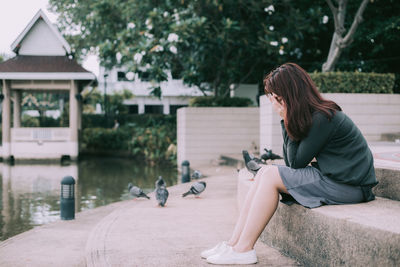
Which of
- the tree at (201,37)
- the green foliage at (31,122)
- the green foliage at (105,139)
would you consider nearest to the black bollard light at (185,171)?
the tree at (201,37)

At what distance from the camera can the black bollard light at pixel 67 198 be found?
666 cm

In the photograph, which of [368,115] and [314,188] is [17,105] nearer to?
[368,115]

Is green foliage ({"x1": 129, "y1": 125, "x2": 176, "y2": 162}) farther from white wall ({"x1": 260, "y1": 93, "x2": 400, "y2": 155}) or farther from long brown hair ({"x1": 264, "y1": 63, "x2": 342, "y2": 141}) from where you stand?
long brown hair ({"x1": 264, "y1": 63, "x2": 342, "y2": 141})

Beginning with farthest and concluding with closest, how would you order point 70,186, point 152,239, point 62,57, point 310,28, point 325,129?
point 62,57, point 310,28, point 70,186, point 152,239, point 325,129

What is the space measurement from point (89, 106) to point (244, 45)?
21.1 metres

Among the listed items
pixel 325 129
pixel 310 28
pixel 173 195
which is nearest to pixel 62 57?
pixel 310 28

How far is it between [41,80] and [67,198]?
47.0 ft

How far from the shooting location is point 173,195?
8414 mm

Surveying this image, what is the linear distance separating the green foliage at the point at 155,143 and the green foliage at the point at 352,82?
7.48m

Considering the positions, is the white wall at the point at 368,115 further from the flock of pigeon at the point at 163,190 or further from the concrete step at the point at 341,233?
the concrete step at the point at 341,233

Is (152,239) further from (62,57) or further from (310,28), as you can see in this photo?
(62,57)

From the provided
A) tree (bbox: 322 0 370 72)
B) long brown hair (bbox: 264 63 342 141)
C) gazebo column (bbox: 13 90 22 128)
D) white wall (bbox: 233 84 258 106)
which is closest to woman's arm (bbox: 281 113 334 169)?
long brown hair (bbox: 264 63 342 141)

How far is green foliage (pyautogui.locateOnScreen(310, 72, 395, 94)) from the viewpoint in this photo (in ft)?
36.7

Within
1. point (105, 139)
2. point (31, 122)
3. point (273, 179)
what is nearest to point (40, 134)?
point (105, 139)
